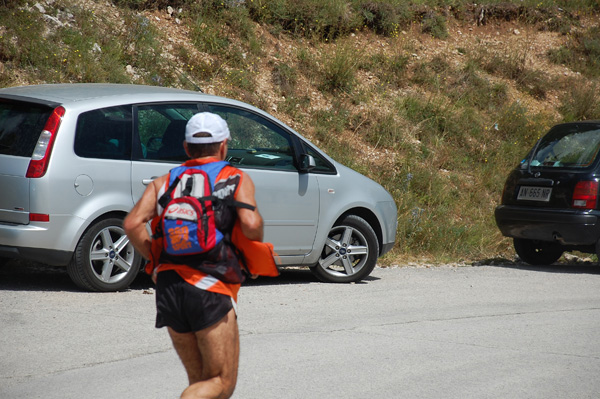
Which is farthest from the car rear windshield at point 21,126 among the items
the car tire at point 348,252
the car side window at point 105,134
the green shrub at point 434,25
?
the green shrub at point 434,25

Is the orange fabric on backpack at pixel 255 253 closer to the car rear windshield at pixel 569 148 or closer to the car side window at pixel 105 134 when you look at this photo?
the car side window at pixel 105 134

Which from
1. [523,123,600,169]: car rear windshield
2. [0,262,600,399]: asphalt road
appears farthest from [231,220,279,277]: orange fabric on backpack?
[523,123,600,169]: car rear windshield

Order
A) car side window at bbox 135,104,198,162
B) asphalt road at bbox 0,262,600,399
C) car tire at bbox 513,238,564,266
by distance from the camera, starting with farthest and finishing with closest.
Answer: car tire at bbox 513,238,564,266, car side window at bbox 135,104,198,162, asphalt road at bbox 0,262,600,399

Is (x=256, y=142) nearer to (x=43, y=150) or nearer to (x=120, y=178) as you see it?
(x=120, y=178)

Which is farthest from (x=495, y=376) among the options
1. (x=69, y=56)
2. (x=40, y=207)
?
(x=69, y=56)

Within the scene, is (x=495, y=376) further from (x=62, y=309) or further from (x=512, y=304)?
(x=62, y=309)

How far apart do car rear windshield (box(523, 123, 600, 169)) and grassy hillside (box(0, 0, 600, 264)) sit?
1894 millimetres

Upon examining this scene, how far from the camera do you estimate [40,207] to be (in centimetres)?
676

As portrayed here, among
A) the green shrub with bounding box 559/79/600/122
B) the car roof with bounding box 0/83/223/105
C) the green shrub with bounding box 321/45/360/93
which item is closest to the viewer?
the car roof with bounding box 0/83/223/105

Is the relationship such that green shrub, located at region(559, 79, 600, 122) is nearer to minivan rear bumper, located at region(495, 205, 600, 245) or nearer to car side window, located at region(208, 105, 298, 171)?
minivan rear bumper, located at region(495, 205, 600, 245)

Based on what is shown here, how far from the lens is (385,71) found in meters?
17.6

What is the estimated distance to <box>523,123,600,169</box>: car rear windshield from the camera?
1014 cm

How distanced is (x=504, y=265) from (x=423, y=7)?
1087cm

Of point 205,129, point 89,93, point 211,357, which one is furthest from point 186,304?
point 89,93
